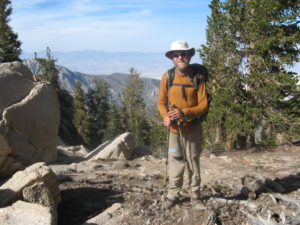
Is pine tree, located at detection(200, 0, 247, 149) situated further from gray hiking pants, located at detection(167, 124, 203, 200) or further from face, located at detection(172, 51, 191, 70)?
face, located at detection(172, 51, 191, 70)

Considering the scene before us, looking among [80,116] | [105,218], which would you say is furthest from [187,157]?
[80,116]

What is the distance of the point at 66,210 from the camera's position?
6.21 m

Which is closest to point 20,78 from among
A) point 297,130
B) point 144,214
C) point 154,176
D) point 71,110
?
point 154,176

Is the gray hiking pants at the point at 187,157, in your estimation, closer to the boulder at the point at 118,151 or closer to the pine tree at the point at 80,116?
the boulder at the point at 118,151

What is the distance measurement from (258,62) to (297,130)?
122 inches

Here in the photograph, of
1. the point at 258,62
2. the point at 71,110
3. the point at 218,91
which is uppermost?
the point at 258,62

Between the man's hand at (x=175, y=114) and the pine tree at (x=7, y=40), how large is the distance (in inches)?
990

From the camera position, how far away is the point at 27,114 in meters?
10.3

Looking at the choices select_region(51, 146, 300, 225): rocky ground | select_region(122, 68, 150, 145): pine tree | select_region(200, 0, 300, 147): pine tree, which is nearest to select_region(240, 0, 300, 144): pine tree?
select_region(200, 0, 300, 147): pine tree

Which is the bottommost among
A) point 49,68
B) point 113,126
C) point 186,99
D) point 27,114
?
point 113,126

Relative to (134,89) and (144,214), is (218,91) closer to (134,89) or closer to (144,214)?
(144,214)

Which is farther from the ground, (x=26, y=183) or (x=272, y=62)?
(x=272, y=62)

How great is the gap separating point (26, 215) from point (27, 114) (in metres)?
6.17

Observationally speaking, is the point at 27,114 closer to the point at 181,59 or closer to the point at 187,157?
the point at 187,157
